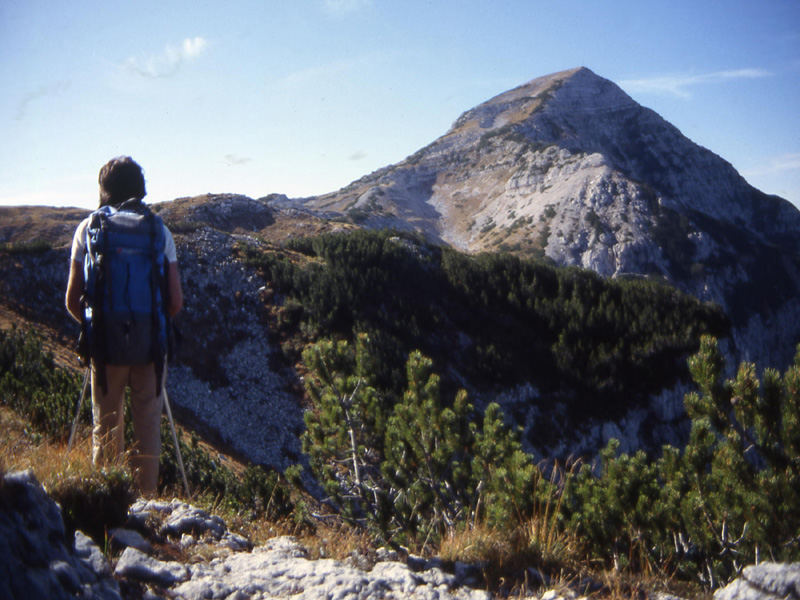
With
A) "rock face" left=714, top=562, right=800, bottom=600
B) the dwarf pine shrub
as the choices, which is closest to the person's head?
the dwarf pine shrub

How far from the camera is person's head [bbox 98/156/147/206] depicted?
10.8 ft

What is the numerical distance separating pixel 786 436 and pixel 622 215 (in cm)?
4986

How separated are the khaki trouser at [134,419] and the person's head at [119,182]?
105 cm

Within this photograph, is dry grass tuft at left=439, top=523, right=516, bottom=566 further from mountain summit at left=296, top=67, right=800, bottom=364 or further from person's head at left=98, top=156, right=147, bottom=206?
mountain summit at left=296, top=67, right=800, bottom=364

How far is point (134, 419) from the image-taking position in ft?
11.3

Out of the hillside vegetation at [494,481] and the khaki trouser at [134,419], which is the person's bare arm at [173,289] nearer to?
the khaki trouser at [134,419]

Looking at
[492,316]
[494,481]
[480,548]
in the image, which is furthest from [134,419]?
[492,316]

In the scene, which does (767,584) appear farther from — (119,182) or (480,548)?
(119,182)

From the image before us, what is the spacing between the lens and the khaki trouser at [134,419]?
3.27 m

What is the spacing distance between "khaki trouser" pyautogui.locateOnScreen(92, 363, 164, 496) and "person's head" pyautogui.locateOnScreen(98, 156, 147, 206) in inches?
41.4

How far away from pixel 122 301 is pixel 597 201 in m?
52.7

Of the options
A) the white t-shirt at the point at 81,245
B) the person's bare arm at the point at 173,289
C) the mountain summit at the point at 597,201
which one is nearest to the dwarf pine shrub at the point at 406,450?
the person's bare arm at the point at 173,289

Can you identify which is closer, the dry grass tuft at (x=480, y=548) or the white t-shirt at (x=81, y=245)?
the dry grass tuft at (x=480, y=548)

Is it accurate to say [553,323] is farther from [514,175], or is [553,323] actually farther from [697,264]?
[514,175]
